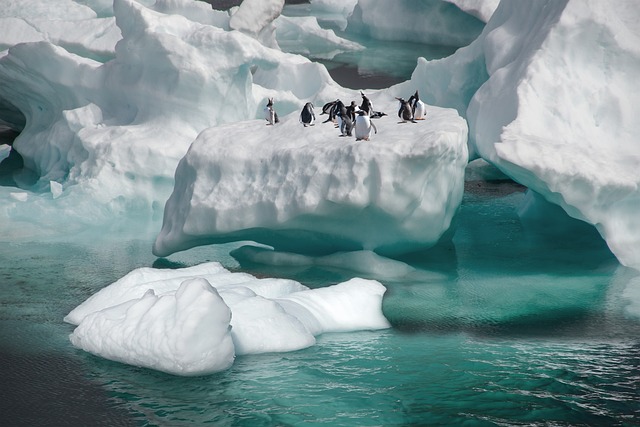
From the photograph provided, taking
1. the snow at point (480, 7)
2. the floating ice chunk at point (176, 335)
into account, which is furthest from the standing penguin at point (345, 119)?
the snow at point (480, 7)

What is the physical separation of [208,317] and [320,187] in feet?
Answer: 9.25

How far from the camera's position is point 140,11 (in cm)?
1353

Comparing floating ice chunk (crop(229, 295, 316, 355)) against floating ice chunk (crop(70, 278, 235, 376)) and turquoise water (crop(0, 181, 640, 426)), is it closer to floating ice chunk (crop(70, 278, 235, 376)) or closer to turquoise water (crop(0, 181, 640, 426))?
turquoise water (crop(0, 181, 640, 426))

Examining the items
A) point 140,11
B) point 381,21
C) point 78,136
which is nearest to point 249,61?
→ point 140,11

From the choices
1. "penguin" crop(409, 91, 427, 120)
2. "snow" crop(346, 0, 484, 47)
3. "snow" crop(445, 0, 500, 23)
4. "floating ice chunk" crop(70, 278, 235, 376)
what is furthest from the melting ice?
"snow" crop(346, 0, 484, 47)

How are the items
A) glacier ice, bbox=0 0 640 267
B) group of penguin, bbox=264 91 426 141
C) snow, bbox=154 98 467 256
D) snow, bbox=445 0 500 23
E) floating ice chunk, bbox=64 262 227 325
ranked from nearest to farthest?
floating ice chunk, bbox=64 262 227 325
snow, bbox=154 98 467 256
group of penguin, bbox=264 91 426 141
glacier ice, bbox=0 0 640 267
snow, bbox=445 0 500 23

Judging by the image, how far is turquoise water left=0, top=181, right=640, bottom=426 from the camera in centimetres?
688

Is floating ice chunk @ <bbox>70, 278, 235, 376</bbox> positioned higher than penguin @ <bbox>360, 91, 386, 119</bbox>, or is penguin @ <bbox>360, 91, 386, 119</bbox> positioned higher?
penguin @ <bbox>360, 91, 386, 119</bbox>

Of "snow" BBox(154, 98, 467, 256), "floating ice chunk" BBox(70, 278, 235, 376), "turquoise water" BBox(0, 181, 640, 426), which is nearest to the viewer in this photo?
"turquoise water" BBox(0, 181, 640, 426)

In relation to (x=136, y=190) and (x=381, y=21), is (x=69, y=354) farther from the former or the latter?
(x=381, y=21)

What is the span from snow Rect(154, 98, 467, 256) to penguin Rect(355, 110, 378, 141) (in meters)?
0.08

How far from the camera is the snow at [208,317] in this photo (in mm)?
7504

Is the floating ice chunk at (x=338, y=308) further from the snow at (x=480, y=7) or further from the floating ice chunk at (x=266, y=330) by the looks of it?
the snow at (x=480, y=7)

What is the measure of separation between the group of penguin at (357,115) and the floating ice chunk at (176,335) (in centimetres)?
296
